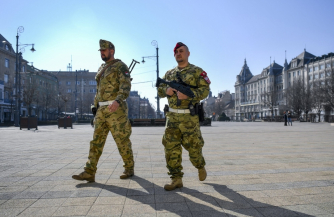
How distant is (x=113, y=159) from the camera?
605 cm

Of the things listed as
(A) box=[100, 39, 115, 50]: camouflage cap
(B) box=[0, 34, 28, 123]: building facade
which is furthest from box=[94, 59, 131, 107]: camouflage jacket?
(B) box=[0, 34, 28, 123]: building facade

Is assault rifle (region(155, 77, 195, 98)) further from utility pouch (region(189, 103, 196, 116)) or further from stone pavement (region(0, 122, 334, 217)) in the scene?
stone pavement (region(0, 122, 334, 217))

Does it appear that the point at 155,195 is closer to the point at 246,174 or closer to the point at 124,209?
the point at 124,209

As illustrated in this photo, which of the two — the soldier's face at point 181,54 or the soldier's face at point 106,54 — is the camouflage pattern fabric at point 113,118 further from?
the soldier's face at point 181,54

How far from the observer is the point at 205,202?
9.54 feet

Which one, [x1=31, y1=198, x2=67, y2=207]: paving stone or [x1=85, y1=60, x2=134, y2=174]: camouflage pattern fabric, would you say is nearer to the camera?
[x1=31, y1=198, x2=67, y2=207]: paving stone

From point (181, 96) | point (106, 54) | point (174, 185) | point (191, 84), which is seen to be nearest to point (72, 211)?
point (174, 185)

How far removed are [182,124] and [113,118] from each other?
1.09 m

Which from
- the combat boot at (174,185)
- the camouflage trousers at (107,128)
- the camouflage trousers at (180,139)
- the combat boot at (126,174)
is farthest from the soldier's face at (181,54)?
the combat boot at (126,174)

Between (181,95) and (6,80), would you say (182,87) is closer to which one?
(181,95)

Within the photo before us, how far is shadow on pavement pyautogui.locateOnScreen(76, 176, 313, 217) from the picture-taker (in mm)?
2605

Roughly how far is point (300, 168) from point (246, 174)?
1209mm

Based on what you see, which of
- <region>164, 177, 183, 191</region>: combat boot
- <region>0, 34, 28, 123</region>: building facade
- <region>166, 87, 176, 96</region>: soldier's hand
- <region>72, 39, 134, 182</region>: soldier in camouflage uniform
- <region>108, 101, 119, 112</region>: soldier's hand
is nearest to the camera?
<region>164, 177, 183, 191</region>: combat boot

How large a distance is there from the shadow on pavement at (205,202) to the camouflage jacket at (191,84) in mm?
1159
